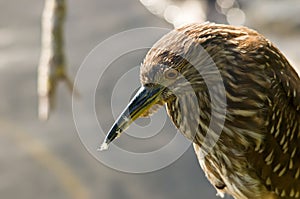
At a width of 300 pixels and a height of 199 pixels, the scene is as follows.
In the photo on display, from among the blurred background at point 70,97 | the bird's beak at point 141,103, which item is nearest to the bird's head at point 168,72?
the bird's beak at point 141,103

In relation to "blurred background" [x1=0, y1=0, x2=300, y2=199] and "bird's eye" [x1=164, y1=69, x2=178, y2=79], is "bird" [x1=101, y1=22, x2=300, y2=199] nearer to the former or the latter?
"bird's eye" [x1=164, y1=69, x2=178, y2=79]

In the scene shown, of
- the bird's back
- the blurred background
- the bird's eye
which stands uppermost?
the bird's eye

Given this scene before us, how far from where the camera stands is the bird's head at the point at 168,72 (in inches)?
130

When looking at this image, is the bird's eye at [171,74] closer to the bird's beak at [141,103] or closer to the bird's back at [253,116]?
the bird's beak at [141,103]

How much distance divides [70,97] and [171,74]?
11.7 feet

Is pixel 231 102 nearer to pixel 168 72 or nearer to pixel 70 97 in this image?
pixel 168 72

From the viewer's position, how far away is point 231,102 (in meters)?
3.59

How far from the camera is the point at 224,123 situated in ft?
12.0

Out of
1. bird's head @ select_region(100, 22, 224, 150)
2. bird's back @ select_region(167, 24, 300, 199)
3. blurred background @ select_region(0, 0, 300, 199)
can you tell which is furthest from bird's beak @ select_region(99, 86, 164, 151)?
blurred background @ select_region(0, 0, 300, 199)

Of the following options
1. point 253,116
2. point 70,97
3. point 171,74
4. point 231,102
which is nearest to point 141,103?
point 171,74

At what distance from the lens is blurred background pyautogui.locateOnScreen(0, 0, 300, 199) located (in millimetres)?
6172

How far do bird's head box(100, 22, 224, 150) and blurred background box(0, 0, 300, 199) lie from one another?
279cm

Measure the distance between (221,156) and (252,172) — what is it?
169 millimetres

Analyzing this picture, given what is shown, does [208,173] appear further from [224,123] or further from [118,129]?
[118,129]
